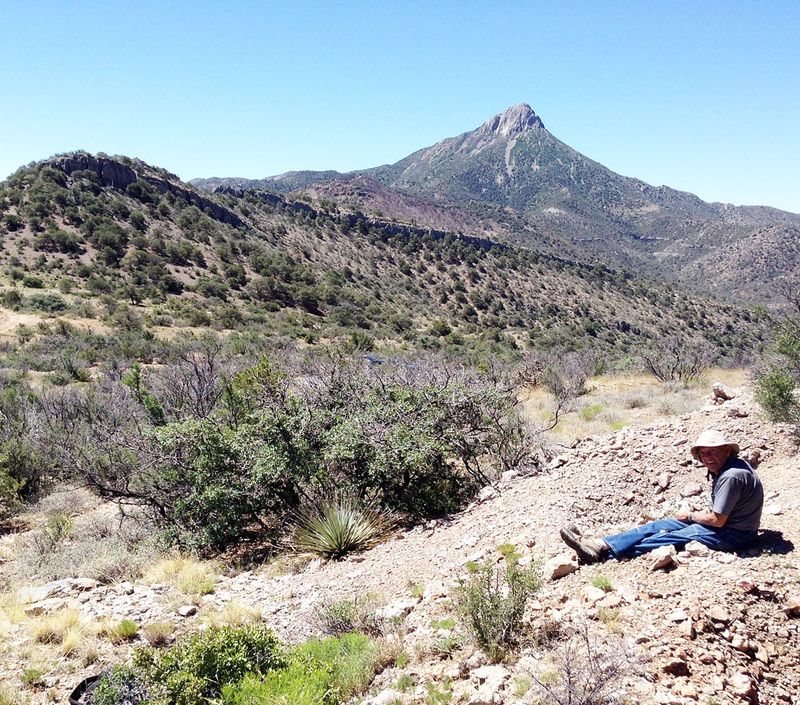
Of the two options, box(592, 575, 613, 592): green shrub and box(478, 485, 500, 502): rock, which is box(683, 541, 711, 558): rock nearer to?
box(592, 575, 613, 592): green shrub

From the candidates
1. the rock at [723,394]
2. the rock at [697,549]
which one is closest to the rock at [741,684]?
the rock at [697,549]

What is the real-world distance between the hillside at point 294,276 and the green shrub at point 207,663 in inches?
985

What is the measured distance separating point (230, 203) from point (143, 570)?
57.6m

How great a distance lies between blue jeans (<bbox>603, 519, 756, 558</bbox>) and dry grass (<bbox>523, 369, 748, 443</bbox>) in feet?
17.9

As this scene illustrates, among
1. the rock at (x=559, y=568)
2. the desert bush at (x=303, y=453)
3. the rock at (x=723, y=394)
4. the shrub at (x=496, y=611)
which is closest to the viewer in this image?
the shrub at (x=496, y=611)

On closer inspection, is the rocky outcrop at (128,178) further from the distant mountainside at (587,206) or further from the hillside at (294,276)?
the distant mountainside at (587,206)

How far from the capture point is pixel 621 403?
13344mm

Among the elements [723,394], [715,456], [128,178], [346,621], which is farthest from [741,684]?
[128,178]

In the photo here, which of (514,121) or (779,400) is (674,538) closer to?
(779,400)

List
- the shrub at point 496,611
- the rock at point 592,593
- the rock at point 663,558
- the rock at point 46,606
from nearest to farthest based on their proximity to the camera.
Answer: the shrub at point 496,611, the rock at point 592,593, the rock at point 663,558, the rock at point 46,606

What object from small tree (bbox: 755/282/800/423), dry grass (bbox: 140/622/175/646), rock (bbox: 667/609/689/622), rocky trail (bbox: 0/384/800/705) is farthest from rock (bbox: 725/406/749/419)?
dry grass (bbox: 140/622/175/646)

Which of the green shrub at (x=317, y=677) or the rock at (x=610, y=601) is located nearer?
the green shrub at (x=317, y=677)

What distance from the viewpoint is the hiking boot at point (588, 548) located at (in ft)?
14.4

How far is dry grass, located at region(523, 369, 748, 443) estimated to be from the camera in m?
11.0
